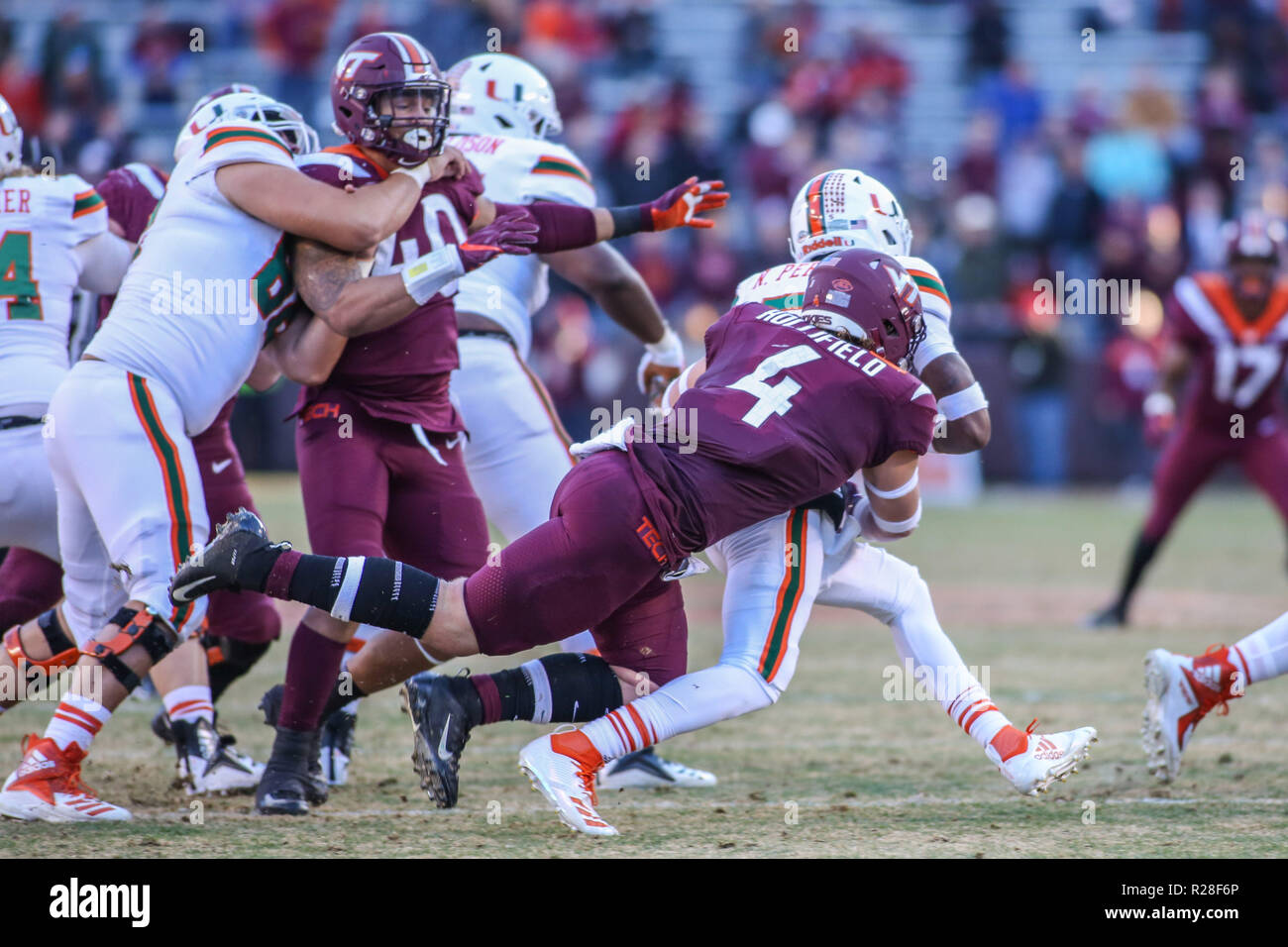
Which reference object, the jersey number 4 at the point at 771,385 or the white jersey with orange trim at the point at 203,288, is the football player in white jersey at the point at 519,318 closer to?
the white jersey with orange trim at the point at 203,288

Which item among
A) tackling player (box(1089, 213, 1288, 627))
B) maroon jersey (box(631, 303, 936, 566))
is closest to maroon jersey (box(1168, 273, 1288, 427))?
tackling player (box(1089, 213, 1288, 627))

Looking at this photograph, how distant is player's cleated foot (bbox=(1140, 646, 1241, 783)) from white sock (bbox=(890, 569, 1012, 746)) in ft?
2.11

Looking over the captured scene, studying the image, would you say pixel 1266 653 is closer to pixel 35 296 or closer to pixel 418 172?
pixel 418 172

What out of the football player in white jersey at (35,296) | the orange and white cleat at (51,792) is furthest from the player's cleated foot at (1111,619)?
the orange and white cleat at (51,792)

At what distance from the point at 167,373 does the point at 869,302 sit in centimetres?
183

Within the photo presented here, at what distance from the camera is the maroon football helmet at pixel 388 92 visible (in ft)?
14.5

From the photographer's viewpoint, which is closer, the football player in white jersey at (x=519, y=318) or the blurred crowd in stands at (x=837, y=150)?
the football player in white jersey at (x=519, y=318)

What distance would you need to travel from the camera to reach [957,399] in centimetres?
450

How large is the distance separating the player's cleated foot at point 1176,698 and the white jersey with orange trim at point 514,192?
88.0 inches

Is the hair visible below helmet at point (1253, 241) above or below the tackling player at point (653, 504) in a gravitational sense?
above

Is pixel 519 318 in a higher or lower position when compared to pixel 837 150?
lower

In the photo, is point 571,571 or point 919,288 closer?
point 571,571

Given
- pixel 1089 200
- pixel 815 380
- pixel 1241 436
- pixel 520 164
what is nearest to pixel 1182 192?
pixel 1089 200

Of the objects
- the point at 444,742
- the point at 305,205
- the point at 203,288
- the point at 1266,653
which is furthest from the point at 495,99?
the point at 1266,653
